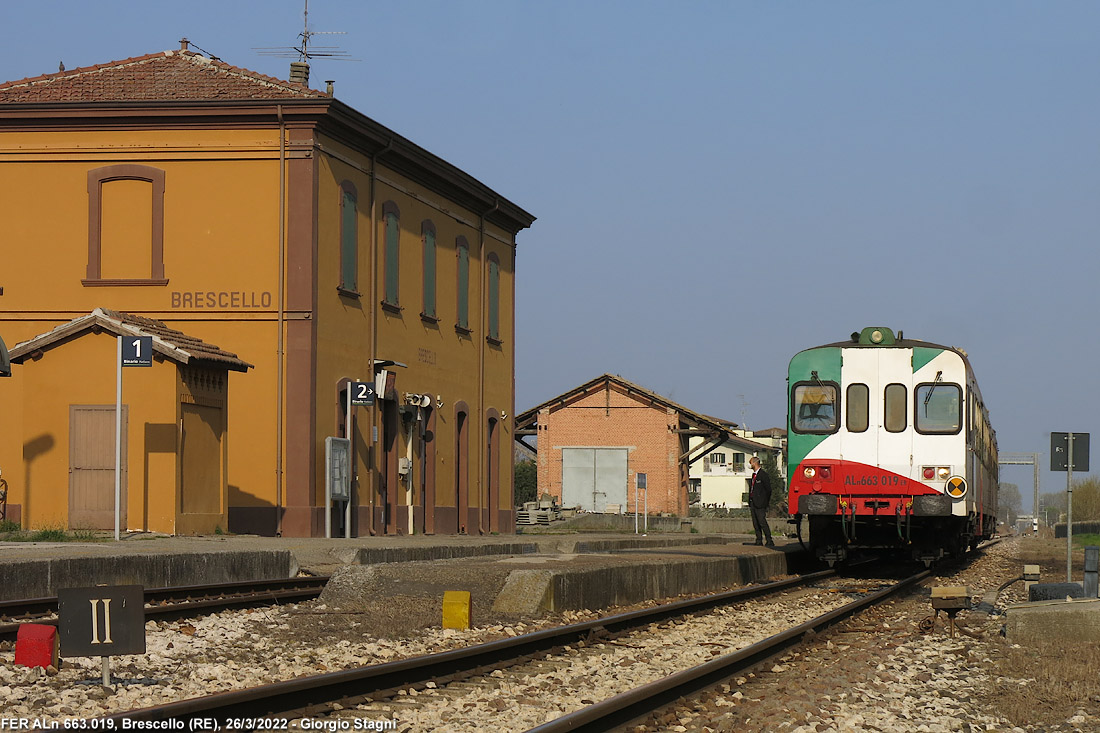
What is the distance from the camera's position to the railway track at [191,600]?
12102mm

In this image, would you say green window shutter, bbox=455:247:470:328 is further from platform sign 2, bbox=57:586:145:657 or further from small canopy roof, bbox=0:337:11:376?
platform sign 2, bbox=57:586:145:657

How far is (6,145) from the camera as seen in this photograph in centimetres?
2725

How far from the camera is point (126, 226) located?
2694 cm

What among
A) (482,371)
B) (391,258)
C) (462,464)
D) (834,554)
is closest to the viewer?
(834,554)

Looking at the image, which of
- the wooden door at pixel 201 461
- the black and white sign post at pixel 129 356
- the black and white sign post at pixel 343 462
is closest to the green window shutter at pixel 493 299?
the black and white sign post at pixel 343 462

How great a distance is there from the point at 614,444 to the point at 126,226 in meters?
40.0

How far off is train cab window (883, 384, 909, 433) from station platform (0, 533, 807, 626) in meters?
2.78

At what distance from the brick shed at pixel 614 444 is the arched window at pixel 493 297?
26394mm

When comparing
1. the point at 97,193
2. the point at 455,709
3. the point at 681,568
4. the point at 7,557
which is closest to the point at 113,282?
the point at 97,193

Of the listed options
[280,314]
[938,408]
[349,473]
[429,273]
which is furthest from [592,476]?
[938,408]

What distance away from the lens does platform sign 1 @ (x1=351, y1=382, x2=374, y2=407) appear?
2744 cm

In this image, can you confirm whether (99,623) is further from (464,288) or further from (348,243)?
(464,288)

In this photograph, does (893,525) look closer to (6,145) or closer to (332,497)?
(332,497)

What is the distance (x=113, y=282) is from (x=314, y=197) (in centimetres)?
419
